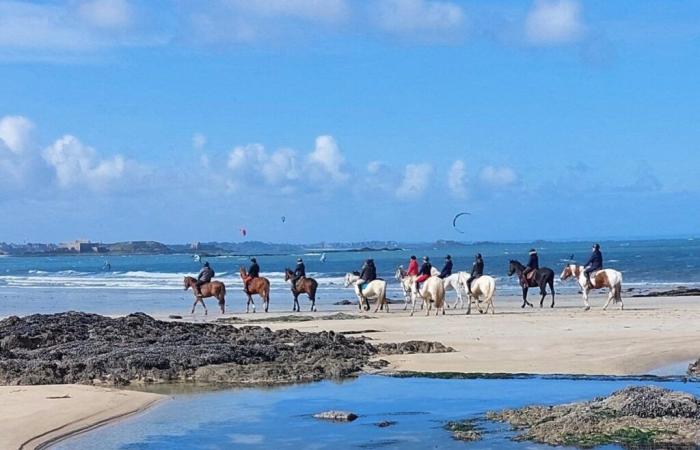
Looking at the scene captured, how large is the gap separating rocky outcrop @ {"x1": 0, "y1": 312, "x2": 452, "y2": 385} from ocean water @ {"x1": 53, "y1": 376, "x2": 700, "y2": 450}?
126 cm

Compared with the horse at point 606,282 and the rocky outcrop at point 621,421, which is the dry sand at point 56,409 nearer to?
the rocky outcrop at point 621,421

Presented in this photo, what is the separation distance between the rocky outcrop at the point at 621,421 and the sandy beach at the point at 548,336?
171 inches

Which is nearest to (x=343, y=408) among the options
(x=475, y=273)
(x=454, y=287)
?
(x=475, y=273)

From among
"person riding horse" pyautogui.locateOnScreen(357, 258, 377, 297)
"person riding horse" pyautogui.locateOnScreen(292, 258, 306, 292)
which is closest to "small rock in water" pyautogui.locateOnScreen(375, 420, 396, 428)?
"person riding horse" pyautogui.locateOnScreen(357, 258, 377, 297)

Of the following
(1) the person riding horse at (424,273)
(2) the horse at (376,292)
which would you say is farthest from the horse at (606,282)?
(2) the horse at (376,292)

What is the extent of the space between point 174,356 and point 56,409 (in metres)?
4.67

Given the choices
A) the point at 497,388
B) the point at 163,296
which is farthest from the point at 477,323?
the point at 163,296

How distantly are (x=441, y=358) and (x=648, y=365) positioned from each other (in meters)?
3.66

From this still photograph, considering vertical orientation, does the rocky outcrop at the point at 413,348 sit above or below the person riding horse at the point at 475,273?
below

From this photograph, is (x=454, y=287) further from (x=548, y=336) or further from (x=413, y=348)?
(x=413, y=348)

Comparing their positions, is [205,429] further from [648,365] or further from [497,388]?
[648,365]

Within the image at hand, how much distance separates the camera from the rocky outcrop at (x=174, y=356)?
17.2 m

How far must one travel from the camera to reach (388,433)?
12180 millimetres

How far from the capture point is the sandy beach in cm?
1780
